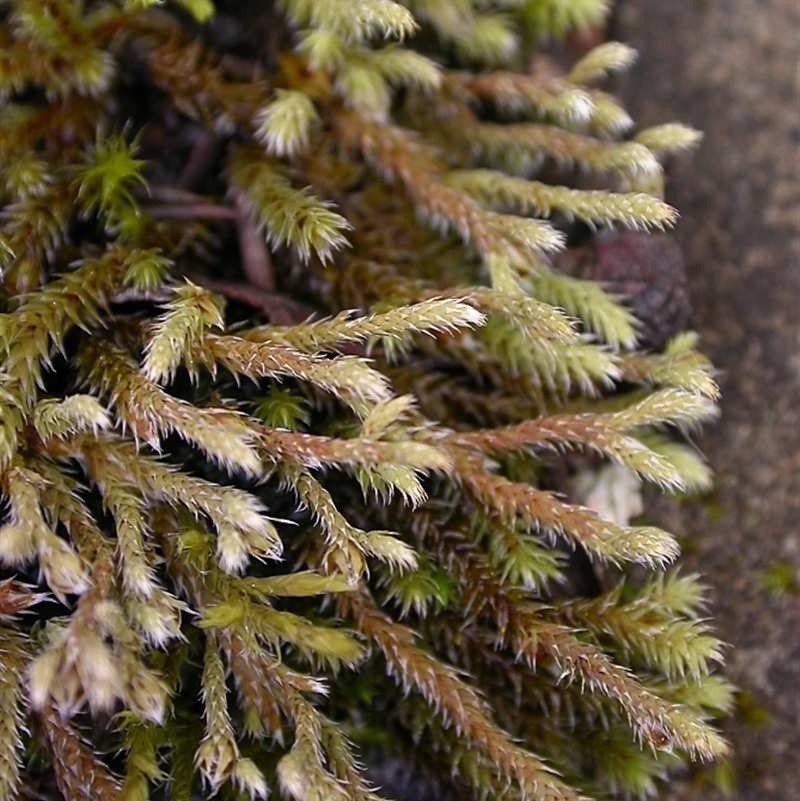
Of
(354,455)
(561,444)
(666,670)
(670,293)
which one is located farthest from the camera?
(670,293)

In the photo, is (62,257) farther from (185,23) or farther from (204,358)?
(185,23)

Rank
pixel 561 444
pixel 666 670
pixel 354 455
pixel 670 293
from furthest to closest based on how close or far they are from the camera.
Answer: pixel 670 293 → pixel 561 444 → pixel 666 670 → pixel 354 455

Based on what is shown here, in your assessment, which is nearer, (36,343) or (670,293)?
(36,343)

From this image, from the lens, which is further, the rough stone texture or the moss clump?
the rough stone texture

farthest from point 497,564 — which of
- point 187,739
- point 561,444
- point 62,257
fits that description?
point 62,257

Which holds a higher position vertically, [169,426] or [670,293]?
[670,293]
